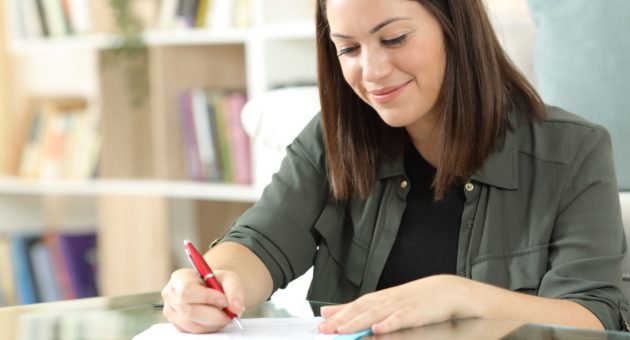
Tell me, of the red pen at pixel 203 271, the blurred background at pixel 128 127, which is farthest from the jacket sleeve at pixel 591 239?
the blurred background at pixel 128 127

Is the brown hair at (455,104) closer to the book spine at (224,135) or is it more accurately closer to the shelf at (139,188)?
the shelf at (139,188)

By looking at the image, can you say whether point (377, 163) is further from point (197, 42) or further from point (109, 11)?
point (109, 11)

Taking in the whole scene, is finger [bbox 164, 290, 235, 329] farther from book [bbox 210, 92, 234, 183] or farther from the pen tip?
book [bbox 210, 92, 234, 183]

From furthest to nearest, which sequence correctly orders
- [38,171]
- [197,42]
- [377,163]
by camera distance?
[38,171] < [197,42] < [377,163]

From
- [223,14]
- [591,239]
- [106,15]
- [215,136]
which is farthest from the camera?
[106,15]

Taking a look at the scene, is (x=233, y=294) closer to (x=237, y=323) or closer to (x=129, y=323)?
(x=237, y=323)

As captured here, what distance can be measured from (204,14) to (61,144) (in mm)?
→ 858

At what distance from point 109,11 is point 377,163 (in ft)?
6.78

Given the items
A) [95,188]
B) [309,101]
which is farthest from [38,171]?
[309,101]

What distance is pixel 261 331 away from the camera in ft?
4.00

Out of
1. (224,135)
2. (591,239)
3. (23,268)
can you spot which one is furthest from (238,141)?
(591,239)

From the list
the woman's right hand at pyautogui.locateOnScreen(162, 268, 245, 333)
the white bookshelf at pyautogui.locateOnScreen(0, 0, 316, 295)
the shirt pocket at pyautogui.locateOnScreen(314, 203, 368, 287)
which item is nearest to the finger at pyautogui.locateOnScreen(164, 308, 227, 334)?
the woman's right hand at pyautogui.locateOnScreen(162, 268, 245, 333)

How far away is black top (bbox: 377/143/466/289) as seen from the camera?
5.07ft

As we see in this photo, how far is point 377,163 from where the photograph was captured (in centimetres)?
162
